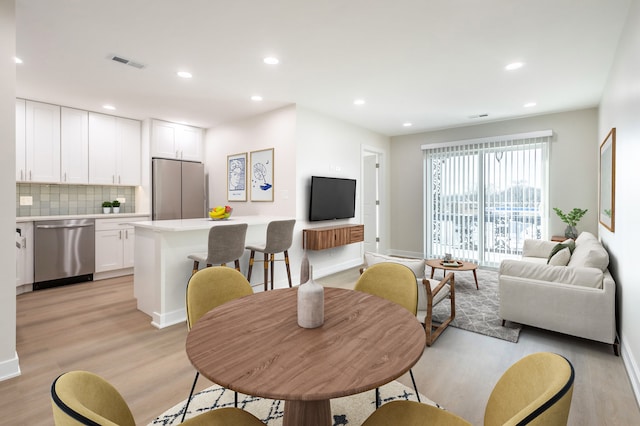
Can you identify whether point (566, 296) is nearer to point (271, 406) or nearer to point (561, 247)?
point (561, 247)

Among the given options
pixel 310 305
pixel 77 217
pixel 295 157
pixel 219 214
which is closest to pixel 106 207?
pixel 77 217

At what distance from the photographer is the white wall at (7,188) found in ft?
7.02

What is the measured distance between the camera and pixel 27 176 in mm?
4406

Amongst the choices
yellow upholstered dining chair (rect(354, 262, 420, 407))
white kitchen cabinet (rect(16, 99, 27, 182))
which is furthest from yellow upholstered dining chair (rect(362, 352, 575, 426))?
white kitchen cabinet (rect(16, 99, 27, 182))

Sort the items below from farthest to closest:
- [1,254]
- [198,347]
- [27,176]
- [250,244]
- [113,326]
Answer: [27,176] < [250,244] < [113,326] < [1,254] < [198,347]

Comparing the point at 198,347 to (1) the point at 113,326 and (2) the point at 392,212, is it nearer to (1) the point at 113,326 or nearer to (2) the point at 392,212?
(1) the point at 113,326

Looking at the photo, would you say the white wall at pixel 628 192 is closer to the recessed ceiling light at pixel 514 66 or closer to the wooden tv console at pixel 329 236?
the recessed ceiling light at pixel 514 66

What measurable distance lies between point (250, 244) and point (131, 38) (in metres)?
2.40

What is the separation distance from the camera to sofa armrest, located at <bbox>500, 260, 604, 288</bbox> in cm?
266

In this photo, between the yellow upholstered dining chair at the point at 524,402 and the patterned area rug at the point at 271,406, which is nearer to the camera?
the yellow upholstered dining chair at the point at 524,402

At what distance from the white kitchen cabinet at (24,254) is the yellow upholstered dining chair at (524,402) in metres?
5.00

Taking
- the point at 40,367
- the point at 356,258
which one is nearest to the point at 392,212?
the point at 356,258

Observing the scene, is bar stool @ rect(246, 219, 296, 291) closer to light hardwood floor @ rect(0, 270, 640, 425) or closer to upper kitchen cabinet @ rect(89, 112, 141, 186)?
light hardwood floor @ rect(0, 270, 640, 425)

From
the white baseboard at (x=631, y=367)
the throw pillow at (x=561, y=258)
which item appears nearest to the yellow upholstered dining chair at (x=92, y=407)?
the white baseboard at (x=631, y=367)
